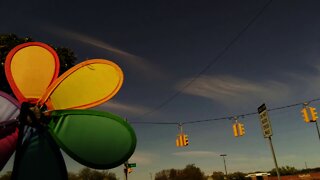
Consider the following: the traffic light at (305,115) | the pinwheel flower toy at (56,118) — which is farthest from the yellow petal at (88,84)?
the traffic light at (305,115)

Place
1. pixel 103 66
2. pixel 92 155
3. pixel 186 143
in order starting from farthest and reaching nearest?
pixel 186 143
pixel 103 66
pixel 92 155

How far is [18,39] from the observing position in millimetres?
12477

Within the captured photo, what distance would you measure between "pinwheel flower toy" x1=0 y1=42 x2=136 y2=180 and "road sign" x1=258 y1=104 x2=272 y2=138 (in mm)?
7165

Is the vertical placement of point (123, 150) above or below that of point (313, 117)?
below

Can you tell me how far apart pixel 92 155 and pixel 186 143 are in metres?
16.4

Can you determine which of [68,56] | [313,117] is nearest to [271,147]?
[313,117]

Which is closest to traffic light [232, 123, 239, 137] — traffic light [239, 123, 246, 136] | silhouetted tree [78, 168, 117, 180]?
traffic light [239, 123, 246, 136]

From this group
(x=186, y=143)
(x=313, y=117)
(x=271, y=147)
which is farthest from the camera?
(x=186, y=143)

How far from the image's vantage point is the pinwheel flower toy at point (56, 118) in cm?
322

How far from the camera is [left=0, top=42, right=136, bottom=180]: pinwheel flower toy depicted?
3.22m

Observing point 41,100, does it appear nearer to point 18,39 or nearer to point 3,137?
point 3,137

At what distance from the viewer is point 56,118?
3359 mm

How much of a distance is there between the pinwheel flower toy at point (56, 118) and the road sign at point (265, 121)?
7165 mm

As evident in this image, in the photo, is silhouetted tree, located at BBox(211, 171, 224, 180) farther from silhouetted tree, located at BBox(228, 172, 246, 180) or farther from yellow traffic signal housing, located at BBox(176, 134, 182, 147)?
yellow traffic signal housing, located at BBox(176, 134, 182, 147)
